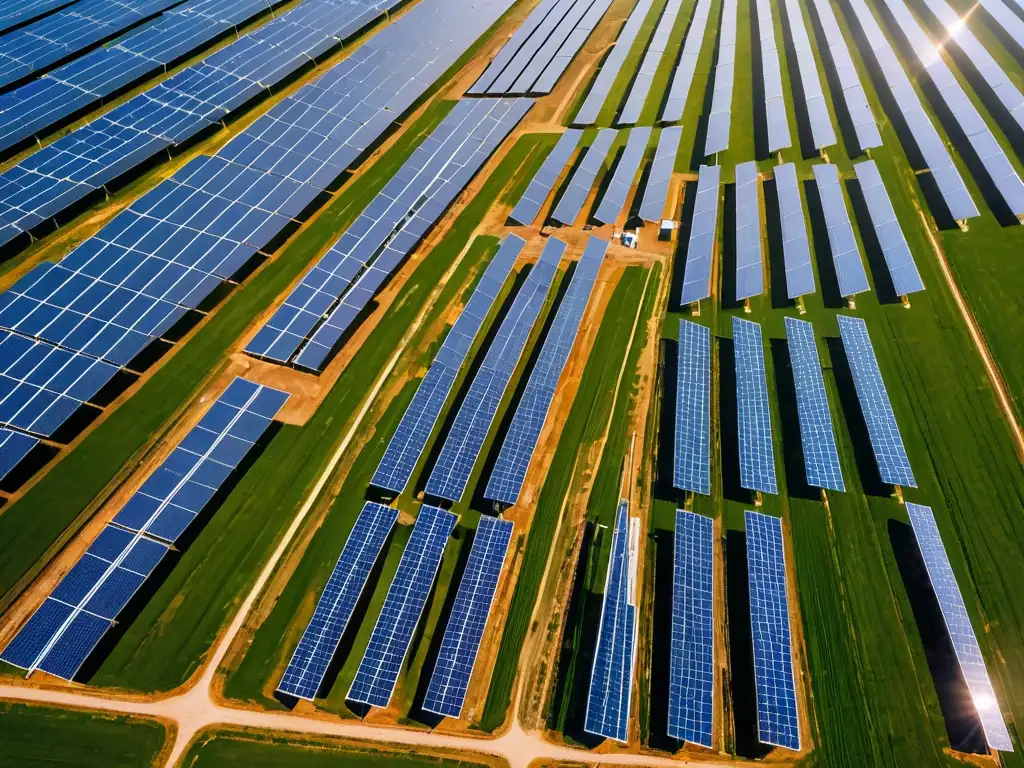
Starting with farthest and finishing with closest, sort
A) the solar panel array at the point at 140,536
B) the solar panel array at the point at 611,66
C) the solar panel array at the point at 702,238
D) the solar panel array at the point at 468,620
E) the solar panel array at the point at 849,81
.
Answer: the solar panel array at the point at 611,66
the solar panel array at the point at 849,81
the solar panel array at the point at 702,238
the solar panel array at the point at 140,536
the solar panel array at the point at 468,620

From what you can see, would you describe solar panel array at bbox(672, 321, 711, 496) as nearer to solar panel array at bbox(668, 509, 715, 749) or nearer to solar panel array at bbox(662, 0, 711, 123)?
solar panel array at bbox(668, 509, 715, 749)

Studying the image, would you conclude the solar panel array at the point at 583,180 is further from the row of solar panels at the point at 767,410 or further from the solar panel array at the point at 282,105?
the solar panel array at the point at 282,105

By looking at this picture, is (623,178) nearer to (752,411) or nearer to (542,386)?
(542,386)

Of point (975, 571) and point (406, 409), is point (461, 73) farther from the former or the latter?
point (975, 571)

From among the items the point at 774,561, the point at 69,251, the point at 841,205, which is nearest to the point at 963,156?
the point at 841,205

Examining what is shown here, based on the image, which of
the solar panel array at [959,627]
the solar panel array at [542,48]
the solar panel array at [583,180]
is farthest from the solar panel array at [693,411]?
the solar panel array at [542,48]

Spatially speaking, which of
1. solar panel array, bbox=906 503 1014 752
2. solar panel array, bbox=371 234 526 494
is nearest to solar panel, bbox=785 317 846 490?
solar panel array, bbox=906 503 1014 752
